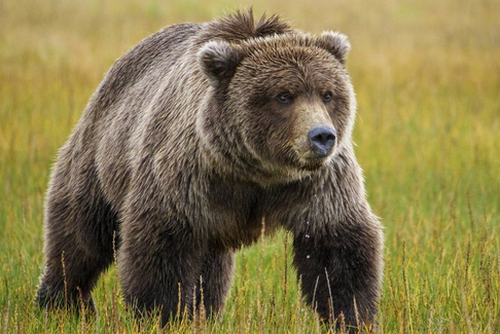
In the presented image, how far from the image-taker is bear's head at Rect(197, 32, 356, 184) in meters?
4.56

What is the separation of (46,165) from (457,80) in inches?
269

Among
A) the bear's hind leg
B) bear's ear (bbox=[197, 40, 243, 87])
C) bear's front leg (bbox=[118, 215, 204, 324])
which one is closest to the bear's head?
bear's ear (bbox=[197, 40, 243, 87])

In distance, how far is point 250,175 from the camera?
15.6ft

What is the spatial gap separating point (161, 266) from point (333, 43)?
1576mm

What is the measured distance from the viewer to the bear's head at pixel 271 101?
4.56m

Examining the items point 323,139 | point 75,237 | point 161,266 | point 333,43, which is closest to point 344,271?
point 323,139

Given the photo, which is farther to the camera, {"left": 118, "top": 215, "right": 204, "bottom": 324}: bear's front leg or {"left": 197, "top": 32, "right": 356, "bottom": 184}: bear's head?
{"left": 118, "top": 215, "right": 204, "bottom": 324}: bear's front leg

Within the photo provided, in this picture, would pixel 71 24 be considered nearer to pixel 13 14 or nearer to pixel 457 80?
pixel 13 14

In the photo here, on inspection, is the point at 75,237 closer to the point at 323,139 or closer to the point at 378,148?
the point at 323,139

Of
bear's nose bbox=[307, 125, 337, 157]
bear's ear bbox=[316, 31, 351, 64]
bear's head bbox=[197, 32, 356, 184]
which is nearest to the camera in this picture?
bear's nose bbox=[307, 125, 337, 157]

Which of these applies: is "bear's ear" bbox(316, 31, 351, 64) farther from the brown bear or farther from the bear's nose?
the bear's nose

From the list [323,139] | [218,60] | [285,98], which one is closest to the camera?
[323,139]

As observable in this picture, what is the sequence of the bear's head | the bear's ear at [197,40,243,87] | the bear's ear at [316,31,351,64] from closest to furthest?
the bear's head → the bear's ear at [197,40,243,87] → the bear's ear at [316,31,351,64]

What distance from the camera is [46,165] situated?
9406 millimetres
